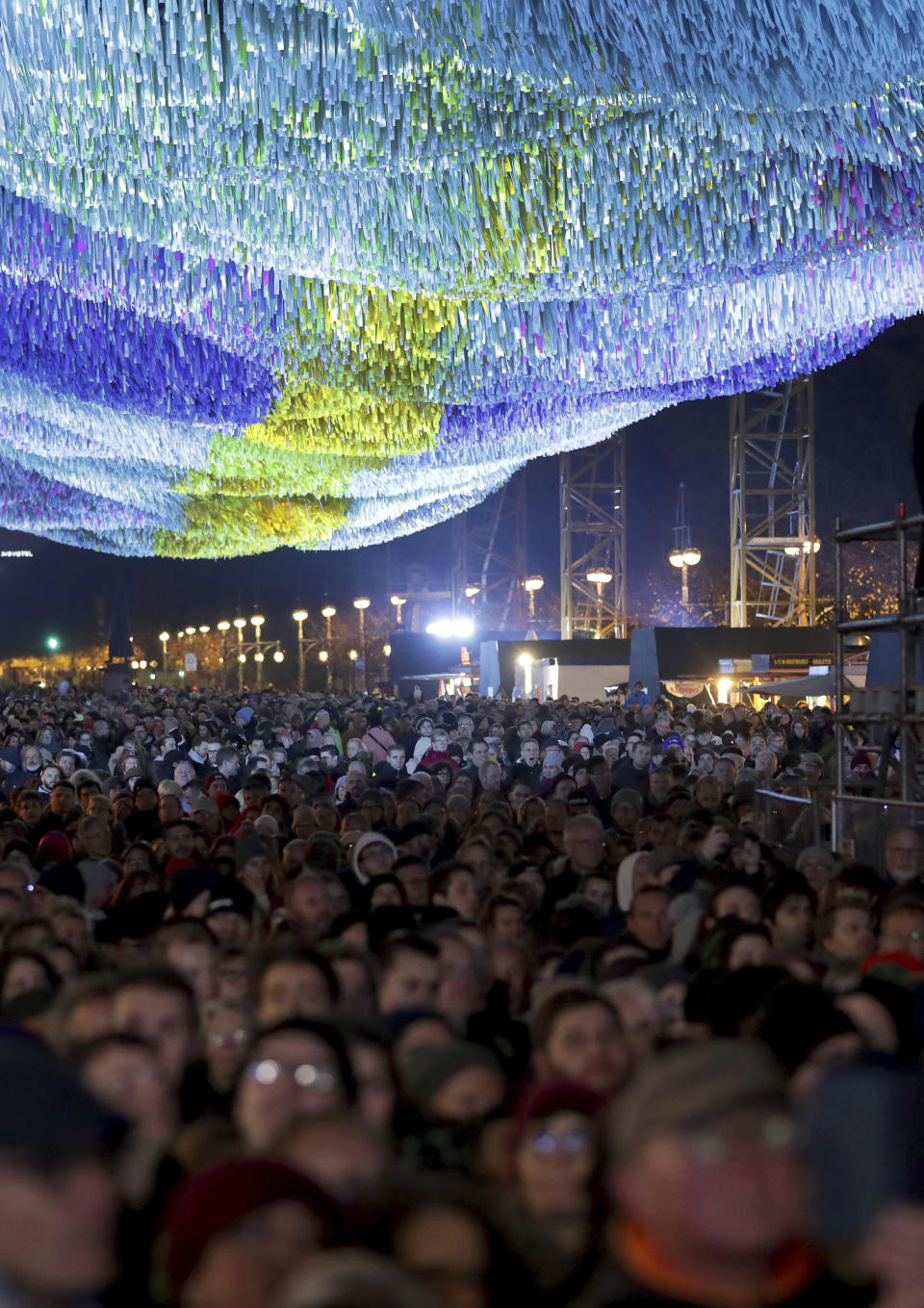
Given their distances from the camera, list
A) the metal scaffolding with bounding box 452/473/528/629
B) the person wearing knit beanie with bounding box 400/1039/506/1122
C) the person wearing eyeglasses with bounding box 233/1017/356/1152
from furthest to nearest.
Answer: the metal scaffolding with bounding box 452/473/528/629, the person wearing knit beanie with bounding box 400/1039/506/1122, the person wearing eyeglasses with bounding box 233/1017/356/1152

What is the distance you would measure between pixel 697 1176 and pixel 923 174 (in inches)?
243

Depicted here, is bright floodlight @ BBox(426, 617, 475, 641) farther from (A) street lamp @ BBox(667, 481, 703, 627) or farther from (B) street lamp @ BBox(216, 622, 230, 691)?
(B) street lamp @ BBox(216, 622, 230, 691)

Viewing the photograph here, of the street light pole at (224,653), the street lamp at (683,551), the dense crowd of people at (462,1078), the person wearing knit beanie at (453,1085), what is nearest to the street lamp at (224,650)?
the street light pole at (224,653)

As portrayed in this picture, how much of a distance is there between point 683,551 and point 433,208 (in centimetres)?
2713

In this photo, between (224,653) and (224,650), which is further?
(224,650)

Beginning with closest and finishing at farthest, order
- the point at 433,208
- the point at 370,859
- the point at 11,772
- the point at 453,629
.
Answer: the point at 433,208, the point at 370,859, the point at 11,772, the point at 453,629

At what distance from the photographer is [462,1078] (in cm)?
357

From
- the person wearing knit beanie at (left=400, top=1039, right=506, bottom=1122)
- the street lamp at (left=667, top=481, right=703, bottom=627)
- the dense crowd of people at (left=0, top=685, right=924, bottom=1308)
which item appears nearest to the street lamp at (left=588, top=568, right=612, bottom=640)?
the street lamp at (left=667, top=481, right=703, bottom=627)

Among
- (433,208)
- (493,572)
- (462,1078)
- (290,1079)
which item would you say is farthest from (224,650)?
(290,1079)

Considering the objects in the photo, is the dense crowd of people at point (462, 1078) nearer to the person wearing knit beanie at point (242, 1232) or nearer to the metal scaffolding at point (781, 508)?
the person wearing knit beanie at point (242, 1232)

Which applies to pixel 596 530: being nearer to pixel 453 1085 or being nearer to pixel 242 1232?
pixel 453 1085

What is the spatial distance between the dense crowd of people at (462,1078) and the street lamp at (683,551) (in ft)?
82.1

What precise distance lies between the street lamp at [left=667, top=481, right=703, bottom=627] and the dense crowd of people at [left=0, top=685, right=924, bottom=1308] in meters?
25.0

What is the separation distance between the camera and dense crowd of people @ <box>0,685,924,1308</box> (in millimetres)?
2295
